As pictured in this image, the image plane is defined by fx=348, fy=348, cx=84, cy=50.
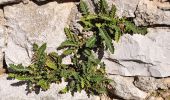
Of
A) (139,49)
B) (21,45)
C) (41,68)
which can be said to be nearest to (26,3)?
(21,45)

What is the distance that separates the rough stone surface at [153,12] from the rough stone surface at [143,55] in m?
0.25

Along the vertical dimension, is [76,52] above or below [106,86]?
above

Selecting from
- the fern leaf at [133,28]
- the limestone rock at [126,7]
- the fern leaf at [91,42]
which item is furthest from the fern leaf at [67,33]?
the fern leaf at [133,28]

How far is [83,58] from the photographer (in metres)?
7.09

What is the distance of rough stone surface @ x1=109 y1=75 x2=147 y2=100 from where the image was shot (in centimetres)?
721

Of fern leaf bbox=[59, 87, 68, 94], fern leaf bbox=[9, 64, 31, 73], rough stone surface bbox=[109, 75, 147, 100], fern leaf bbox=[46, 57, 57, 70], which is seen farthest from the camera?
rough stone surface bbox=[109, 75, 147, 100]

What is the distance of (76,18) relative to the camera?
263 inches

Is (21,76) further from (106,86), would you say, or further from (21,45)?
(106,86)

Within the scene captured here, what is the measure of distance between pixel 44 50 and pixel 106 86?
5.14 feet

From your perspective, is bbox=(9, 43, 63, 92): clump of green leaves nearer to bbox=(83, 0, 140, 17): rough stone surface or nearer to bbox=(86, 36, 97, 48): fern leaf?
bbox=(86, 36, 97, 48): fern leaf

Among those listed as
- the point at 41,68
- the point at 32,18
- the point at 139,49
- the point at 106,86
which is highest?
the point at 32,18

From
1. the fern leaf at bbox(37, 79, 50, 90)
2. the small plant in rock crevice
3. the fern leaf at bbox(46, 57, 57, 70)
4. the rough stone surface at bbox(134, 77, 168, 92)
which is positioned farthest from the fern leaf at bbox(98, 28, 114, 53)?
the fern leaf at bbox(37, 79, 50, 90)

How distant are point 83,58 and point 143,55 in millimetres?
1214

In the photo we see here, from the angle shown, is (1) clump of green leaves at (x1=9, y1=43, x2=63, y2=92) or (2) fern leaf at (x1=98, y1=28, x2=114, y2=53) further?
(1) clump of green leaves at (x1=9, y1=43, x2=63, y2=92)
